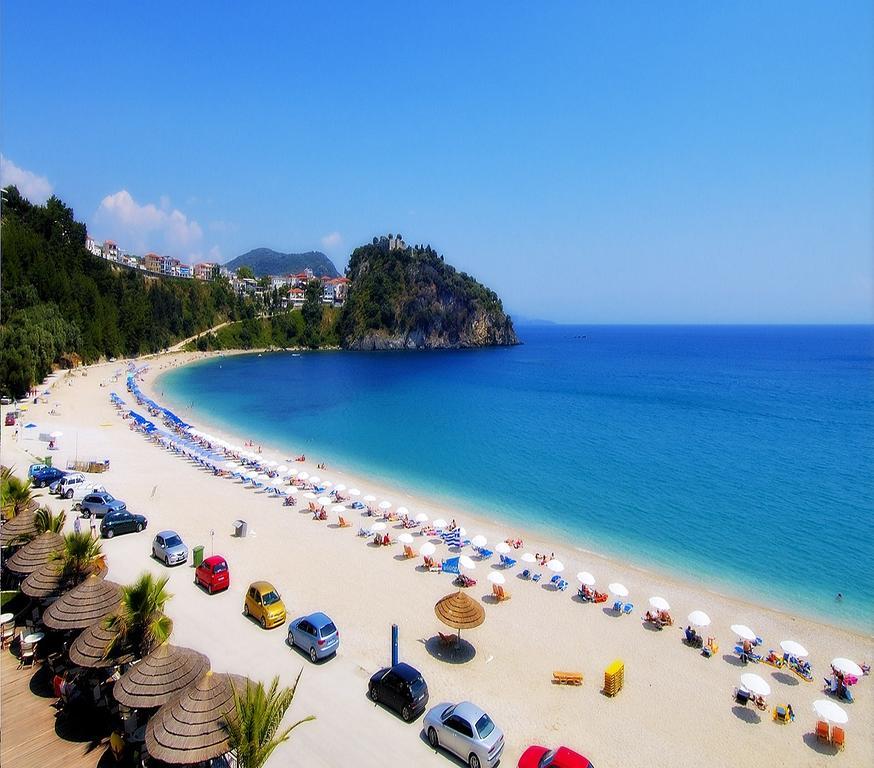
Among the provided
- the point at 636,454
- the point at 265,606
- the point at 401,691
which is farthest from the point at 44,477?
the point at 636,454

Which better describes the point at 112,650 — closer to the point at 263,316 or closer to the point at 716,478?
the point at 716,478

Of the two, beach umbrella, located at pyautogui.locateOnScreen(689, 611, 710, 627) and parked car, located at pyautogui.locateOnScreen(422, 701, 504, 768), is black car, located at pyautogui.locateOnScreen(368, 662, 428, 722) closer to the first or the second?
parked car, located at pyautogui.locateOnScreen(422, 701, 504, 768)

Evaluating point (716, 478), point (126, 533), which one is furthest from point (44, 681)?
point (716, 478)

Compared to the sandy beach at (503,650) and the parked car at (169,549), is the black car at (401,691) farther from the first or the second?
the parked car at (169,549)

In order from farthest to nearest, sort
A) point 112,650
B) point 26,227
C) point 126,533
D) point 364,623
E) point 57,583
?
point 26,227
point 126,533
point 364,623
point 57,583
point 112,650

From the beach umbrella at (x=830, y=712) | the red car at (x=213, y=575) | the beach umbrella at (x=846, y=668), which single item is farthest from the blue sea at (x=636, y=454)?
the red car at (x=213, y=575)

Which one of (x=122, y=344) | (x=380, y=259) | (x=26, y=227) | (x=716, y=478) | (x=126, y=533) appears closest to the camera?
(x=126, y=533)

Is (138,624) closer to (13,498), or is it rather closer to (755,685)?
(13,498)
